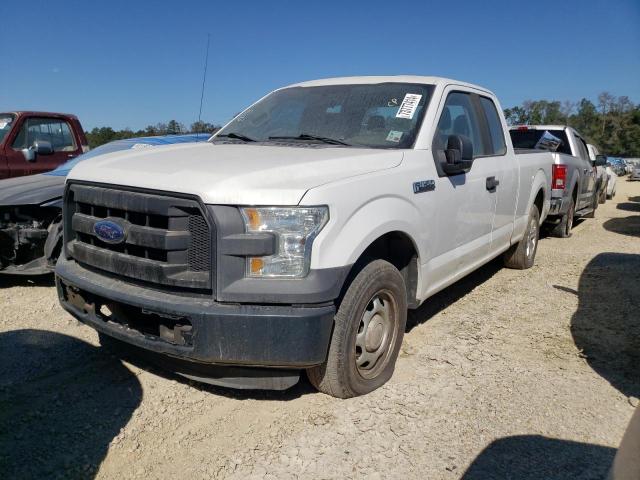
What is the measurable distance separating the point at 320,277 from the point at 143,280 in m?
0.98

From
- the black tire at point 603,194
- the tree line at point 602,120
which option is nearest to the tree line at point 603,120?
the tree line at point 602,120

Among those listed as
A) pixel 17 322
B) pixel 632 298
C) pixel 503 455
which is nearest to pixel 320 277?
pixel 503 455

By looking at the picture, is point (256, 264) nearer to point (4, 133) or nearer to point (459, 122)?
point (459, 122)

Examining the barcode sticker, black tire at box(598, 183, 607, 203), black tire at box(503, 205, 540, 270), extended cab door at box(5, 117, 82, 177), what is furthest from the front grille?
black tire at box(598, 183, 607, 203)

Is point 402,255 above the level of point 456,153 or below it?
below

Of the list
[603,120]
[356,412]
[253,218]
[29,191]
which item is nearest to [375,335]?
[356,412]

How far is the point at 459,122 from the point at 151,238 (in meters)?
2.83

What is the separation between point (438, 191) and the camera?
3.70 metres

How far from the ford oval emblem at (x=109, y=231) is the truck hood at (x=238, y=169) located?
0.78 ft

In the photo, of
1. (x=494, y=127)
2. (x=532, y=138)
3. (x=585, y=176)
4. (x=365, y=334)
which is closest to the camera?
(x=365, y=334)

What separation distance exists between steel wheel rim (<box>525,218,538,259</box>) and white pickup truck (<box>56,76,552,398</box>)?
254 centimetres

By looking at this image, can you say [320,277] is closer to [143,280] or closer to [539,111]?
[143,280]

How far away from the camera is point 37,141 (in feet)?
26.7

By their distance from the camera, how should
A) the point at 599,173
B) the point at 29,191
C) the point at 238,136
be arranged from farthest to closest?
the point at 599,173
the point at 29,191
the point at 238,136
